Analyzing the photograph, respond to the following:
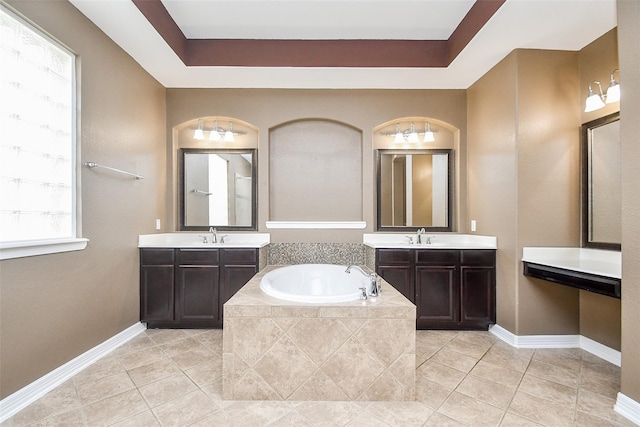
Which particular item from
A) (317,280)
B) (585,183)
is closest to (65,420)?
(317,280)

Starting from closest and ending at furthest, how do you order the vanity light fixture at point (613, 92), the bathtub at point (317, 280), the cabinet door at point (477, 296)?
the vanity light fixture at point (613, 92) → the bathtub at point (317, 280) → the cabinet door at point (477, 296)

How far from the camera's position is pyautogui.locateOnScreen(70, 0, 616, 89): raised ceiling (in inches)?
87.8

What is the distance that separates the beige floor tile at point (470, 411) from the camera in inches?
63.3

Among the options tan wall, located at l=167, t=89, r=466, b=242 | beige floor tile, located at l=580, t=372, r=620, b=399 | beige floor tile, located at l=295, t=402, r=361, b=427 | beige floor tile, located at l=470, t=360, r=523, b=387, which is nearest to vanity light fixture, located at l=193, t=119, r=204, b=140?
tan wall, located at l=167, t=89, r=466, b=242

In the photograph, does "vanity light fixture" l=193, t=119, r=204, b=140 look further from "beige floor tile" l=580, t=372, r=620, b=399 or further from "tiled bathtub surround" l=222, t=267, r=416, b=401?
"beige floor tile" l=580, t=372, r=620, b=399

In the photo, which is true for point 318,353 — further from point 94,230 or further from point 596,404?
point 94,230

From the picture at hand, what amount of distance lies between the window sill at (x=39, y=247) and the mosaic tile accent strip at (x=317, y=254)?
173 cm

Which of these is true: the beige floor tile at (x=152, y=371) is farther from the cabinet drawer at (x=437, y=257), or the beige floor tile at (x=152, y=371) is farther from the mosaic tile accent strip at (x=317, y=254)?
the cabinet drawer at (x=437, y=257)

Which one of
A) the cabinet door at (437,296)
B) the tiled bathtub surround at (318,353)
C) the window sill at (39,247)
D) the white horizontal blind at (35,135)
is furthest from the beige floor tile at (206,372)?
the cabinet door at (437,296)

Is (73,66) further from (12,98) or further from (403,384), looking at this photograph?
(403,384)

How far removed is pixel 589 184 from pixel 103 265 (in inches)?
162

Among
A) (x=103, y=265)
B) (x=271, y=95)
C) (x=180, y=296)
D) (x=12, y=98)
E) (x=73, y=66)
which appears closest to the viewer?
(x=12, y=98)

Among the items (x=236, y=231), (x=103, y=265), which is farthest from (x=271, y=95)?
(x=103, y=265)

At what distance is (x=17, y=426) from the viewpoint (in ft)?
5.14
